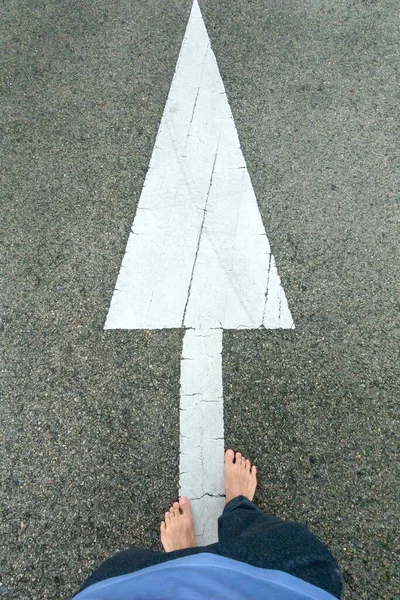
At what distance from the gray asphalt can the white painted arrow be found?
0.07 meters

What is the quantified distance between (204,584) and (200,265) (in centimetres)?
152

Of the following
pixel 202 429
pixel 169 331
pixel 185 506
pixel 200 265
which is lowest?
pixel 185 506

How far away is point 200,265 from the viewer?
96.8 inches

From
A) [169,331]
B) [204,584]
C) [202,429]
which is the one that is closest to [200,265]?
[169,331]

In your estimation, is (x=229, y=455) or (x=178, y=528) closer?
(x=178, y=528)

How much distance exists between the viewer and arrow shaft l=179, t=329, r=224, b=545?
215 centimetres

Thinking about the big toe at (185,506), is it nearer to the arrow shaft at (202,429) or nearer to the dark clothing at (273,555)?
the arrow shaft at (202,429)

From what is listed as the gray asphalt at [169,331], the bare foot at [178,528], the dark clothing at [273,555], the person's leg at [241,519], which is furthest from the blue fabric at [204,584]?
the gray asphalt at [169,331]

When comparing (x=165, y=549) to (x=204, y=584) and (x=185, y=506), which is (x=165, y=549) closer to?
(x=185, y=506)

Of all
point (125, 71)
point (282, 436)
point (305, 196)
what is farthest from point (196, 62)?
point (282, 436)

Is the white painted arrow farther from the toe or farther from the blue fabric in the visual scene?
the blue fabric

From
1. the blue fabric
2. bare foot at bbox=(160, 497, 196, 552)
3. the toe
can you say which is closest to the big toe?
bare foot at bbox=(160, 497, 196, 552)

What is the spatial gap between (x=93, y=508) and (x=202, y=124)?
216cm

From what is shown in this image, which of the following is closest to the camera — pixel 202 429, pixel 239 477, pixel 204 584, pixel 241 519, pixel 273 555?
pixel 204 584
